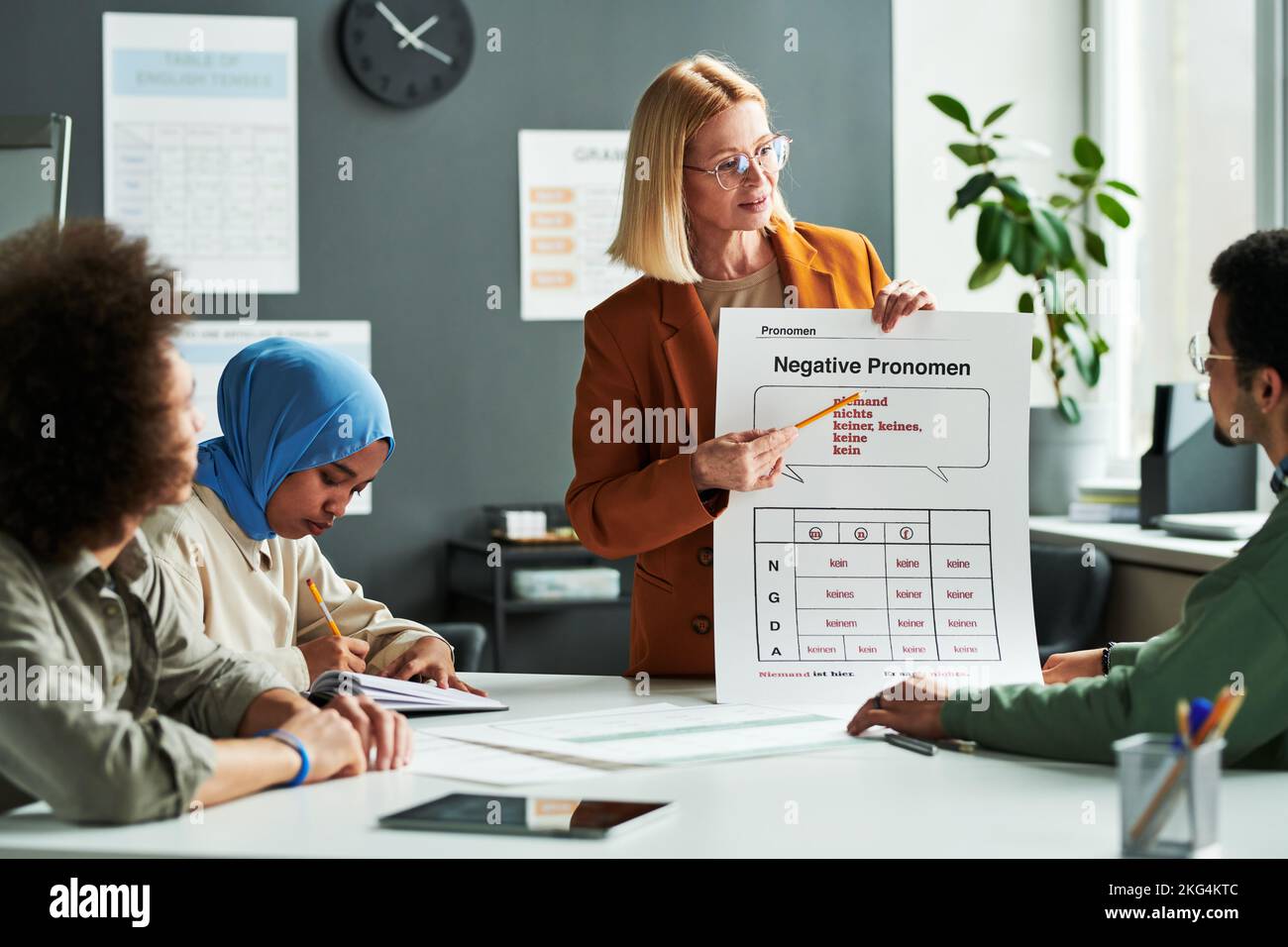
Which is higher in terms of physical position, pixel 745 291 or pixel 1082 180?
pixel 1082 180

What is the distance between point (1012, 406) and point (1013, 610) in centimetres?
30

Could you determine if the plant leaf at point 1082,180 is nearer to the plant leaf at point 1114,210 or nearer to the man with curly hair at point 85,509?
the plant leaf at point 1114,210

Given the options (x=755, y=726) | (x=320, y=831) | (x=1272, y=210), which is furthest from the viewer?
(x=1272, y=210)

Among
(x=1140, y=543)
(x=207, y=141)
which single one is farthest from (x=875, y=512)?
(x=207, y=141)

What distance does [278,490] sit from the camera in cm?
190

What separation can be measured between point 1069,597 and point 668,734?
2.14m

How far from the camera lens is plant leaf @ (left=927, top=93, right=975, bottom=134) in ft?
13.8

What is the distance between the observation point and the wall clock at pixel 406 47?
446cm

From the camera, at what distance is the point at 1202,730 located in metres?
1.05

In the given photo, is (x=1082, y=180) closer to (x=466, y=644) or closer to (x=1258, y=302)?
(x=466, y=644)

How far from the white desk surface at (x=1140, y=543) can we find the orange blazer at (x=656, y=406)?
4.51ft

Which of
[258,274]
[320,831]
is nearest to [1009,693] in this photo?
[320,831]

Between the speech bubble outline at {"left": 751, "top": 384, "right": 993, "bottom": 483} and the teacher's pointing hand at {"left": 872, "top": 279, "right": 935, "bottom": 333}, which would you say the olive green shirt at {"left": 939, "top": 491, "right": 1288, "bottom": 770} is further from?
the teacher's pointing hand at {"left": 872, "top": 279, "right": 935, "bottom": 333}
